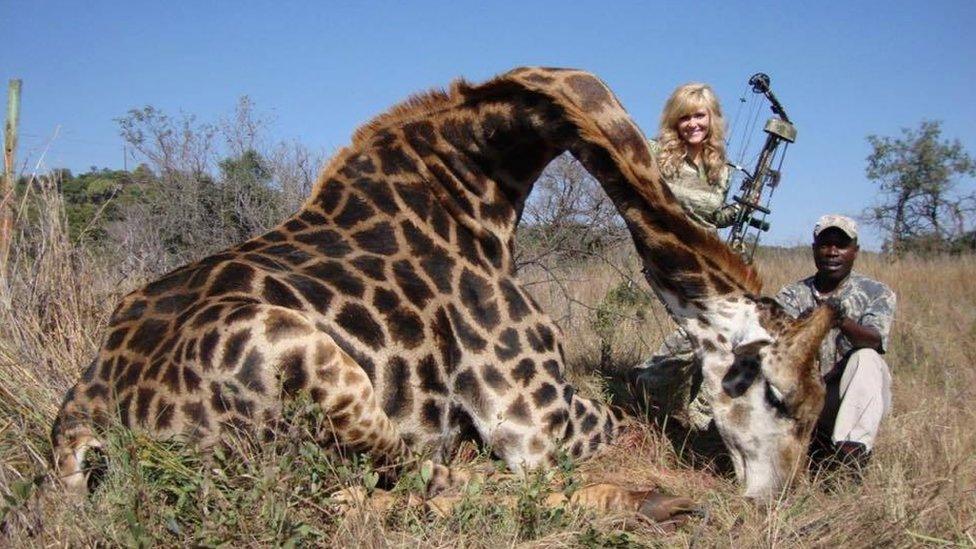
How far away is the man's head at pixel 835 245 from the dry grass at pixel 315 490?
935 millimetres

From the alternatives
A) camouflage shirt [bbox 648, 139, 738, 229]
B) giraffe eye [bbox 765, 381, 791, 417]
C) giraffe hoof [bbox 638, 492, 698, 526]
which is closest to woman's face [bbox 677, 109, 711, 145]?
camouflage shirt [bbox 648, 139, 738, 229]

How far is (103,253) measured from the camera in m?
7.25

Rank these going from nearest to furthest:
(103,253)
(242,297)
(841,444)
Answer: (242,297), (841,444), (103,253)

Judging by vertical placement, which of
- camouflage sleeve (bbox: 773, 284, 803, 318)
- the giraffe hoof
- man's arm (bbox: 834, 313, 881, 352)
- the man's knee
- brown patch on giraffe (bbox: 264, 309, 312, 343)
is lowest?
the giraffe hoof

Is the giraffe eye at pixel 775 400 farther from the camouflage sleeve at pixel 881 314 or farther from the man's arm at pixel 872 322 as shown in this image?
the camouflage sleeve at pixel 881 314

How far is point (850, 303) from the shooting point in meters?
5.00

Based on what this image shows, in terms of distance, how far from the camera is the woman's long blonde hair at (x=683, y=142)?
5.49 metres

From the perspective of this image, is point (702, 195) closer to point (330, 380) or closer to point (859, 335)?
point (859, 335)

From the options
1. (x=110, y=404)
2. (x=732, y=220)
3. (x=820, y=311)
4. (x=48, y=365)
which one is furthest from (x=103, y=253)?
(x=820, y=311)

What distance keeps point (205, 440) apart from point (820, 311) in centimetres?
275

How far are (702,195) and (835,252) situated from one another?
858 mm

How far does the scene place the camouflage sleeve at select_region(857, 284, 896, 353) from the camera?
4.73 m

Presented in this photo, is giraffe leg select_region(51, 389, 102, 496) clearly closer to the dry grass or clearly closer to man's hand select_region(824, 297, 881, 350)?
the dry grass

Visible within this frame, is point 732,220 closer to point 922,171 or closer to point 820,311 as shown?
point 820,311
